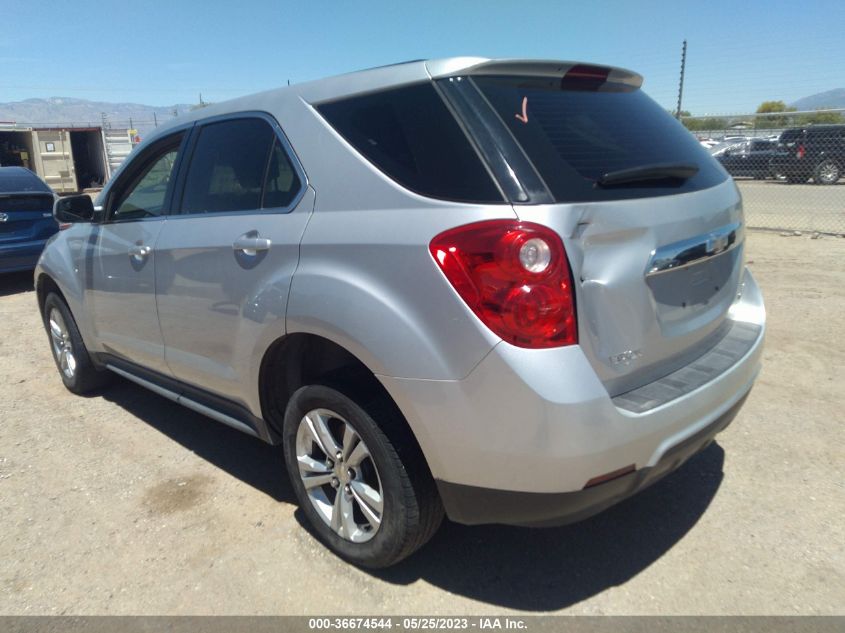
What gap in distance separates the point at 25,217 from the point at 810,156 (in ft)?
52.6

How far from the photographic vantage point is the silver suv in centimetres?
188

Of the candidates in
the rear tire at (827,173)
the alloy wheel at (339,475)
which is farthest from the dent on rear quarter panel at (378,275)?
the rear tire at (827,173)

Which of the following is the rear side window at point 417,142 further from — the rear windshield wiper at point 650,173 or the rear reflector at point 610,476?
the rear reflector at point 610,476

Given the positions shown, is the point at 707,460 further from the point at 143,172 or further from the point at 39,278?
the point at 39,278

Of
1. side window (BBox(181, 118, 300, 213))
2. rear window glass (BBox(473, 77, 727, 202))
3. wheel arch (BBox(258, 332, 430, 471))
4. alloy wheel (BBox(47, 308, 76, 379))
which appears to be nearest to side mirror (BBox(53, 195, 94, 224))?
alloy wheel (BBox(47, 308, 76, 379))

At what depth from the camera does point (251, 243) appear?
2613 mm

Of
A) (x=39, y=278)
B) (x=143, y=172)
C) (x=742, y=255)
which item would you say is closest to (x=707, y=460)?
(x=742, y=255)

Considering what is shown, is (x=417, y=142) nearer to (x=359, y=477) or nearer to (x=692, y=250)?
(x=692, y=250)

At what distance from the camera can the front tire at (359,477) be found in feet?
7.23

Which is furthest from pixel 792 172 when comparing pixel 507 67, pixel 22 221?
pixel 22 221

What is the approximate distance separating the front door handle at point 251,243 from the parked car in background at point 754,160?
15.7m

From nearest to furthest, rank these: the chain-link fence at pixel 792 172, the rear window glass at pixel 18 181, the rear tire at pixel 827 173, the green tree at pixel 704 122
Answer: the rear window glass at pixel 18 181 < the chain-link fence at pixel 792 172 < the green tree at pixel 704 122 < the rear tire at pixel 827 173

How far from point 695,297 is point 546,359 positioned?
30.9 inches

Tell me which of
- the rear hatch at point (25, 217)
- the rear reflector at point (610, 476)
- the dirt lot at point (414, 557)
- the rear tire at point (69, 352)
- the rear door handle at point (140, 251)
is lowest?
the dirt lot at point (414, 557)
